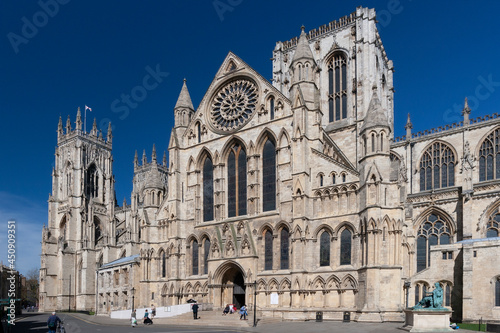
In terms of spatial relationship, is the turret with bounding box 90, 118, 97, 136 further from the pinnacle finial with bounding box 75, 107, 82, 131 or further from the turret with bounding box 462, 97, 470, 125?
the turret with bounding box 462, 97, 470, 125

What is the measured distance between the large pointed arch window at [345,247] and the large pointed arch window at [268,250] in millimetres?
5789

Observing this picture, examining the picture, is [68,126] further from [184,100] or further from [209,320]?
[209,320]

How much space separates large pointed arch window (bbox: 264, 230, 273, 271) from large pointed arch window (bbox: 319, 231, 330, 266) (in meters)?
4.13

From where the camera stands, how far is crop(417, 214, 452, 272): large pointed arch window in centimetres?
4281

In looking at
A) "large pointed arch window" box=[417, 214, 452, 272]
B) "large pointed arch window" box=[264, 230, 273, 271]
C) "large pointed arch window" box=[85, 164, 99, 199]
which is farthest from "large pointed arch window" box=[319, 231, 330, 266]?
"large pointed arch window" box=[85, 164, 99, 199]

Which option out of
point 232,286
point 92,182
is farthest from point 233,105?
point 92,182

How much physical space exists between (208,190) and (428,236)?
21.4m

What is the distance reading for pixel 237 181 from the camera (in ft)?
129

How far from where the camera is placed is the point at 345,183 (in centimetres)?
3281

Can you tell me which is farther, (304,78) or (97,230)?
(97,230)

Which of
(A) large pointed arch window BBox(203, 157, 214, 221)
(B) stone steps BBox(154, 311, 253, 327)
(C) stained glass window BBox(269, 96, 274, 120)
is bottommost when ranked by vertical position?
(B) stone steps BBox(154, 311, 253, 327)

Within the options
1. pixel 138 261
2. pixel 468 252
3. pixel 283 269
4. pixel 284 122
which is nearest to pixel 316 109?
pixel 284 122

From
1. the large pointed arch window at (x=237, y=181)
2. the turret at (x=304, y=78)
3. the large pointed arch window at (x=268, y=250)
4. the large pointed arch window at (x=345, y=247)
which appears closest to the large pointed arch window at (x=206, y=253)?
the large pointed arch window at (x=237, y=181)

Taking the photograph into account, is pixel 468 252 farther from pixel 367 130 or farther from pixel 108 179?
pixel 108 179
